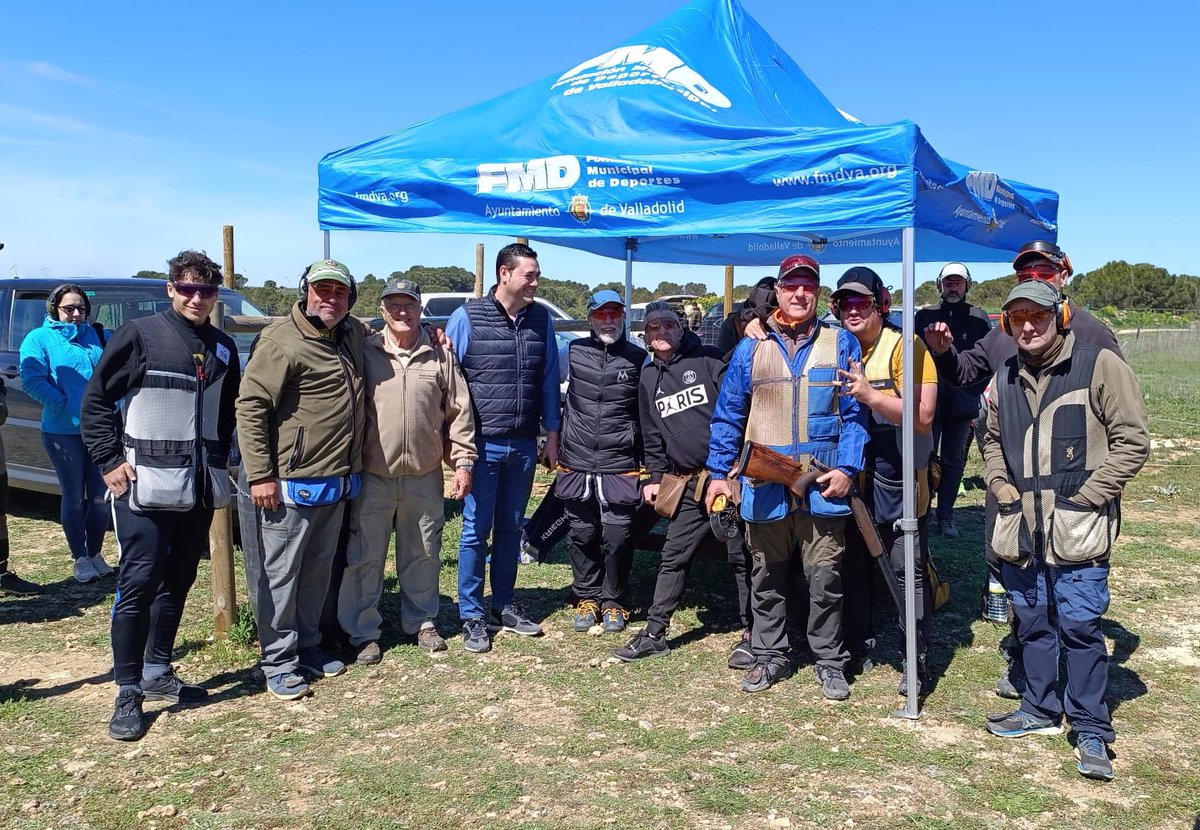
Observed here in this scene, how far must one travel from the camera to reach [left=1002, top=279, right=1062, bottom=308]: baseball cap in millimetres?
3473

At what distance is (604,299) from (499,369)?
0.69 m

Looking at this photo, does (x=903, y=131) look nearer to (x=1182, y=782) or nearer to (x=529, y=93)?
(x=529, y=93)

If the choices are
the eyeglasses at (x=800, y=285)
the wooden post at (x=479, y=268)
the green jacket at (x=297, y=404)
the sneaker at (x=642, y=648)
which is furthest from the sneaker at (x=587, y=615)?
the wooden post at (x=479, y=268)

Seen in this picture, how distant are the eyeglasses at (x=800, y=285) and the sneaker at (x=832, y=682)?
5.95 feet

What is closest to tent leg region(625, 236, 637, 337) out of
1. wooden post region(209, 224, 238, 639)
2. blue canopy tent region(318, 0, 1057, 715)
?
blue canopy tent region(318, 0, 1057, 715)

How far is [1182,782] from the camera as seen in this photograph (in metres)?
3.42

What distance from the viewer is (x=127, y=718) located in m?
3.76

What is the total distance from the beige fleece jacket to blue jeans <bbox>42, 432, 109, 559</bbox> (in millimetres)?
2394

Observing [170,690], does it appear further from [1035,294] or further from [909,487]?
[1035,294]

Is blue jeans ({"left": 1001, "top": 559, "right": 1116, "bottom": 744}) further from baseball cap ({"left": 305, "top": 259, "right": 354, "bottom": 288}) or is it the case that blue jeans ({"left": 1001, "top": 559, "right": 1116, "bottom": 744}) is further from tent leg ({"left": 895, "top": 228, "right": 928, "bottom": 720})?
baseball cap ({"left": 305, "top": 259, "right": 354, "bottom": 288})

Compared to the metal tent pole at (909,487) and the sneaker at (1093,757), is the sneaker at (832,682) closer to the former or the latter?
the metal tent pole at (909,487)

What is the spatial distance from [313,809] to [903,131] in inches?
140

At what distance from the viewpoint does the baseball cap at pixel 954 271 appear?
6.40 meters

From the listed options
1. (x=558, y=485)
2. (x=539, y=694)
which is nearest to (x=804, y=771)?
(x=539, y=694)
